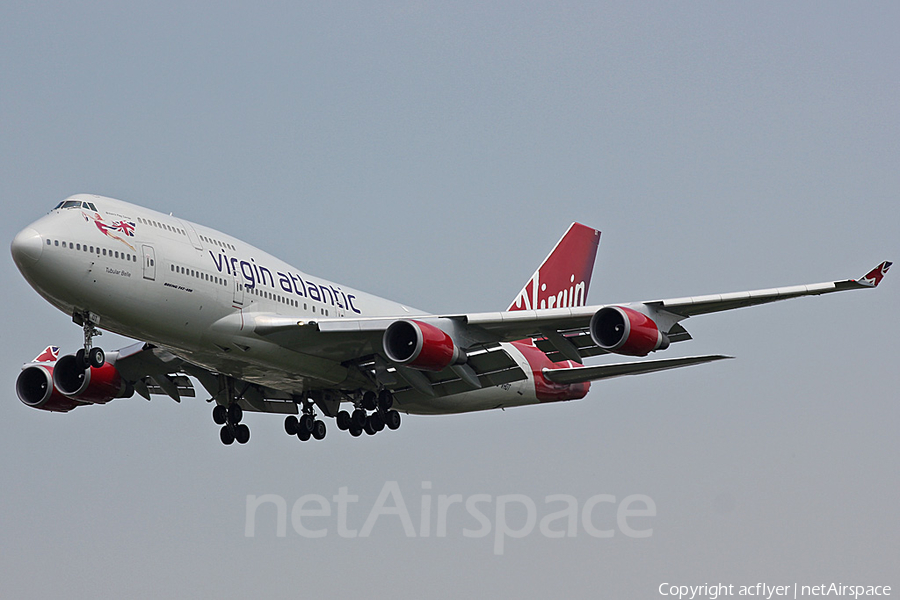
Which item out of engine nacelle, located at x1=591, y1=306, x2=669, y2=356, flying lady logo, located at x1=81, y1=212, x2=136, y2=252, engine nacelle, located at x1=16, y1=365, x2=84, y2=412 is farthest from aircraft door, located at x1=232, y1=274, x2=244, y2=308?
engine nacelle, located at x1=16, y1=365, x2=84, y2=412

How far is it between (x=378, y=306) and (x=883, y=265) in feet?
50.9

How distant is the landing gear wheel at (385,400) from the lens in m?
34.4

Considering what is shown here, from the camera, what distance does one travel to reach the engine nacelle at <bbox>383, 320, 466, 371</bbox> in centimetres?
2973

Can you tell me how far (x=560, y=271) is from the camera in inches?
1689

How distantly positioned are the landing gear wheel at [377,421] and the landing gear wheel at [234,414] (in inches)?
179

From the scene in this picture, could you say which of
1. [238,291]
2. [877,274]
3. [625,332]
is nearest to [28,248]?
[238,291]

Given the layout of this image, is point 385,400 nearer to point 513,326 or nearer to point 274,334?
point 274,334

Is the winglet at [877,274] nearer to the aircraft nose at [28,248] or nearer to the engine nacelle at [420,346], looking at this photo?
the engine nacelle at [420,346]

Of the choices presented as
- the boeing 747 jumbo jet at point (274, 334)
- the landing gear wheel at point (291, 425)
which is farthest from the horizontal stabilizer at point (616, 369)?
the landing gear wheel at point (291, 425)

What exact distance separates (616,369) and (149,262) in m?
14.1

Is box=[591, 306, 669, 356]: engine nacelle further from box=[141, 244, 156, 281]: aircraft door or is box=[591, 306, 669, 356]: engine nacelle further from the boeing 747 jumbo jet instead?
box=[141, 244, 156, 281]: aircraft door

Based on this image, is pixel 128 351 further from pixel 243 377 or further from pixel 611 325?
pixel 611 325

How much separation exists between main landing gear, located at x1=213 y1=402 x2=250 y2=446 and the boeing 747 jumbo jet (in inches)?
1.8

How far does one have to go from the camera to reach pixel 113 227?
28.1 m
